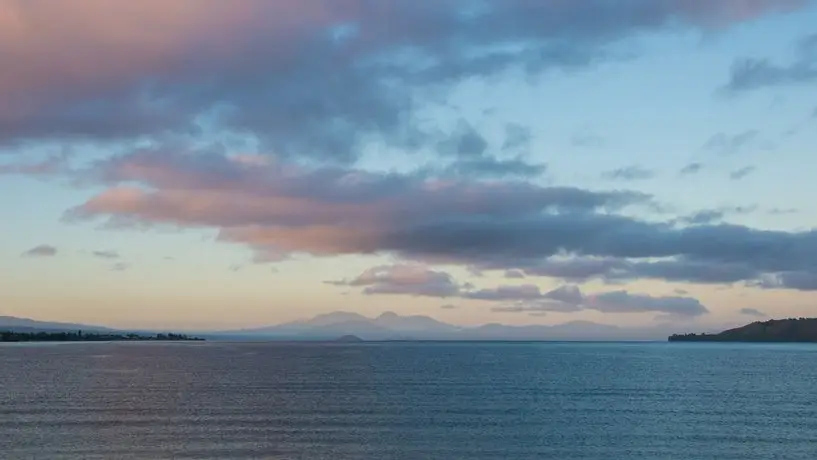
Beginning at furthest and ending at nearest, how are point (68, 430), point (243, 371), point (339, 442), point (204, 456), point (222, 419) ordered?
point (243, 371), point (222, 419), point (68, 430), point (339, 442), point (204, 456)

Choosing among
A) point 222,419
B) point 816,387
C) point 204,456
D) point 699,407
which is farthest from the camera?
point 816,387

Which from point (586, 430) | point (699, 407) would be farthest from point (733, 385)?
point (586, 430)

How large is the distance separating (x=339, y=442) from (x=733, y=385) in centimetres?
8168

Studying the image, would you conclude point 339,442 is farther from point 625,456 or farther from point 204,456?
point 625,456

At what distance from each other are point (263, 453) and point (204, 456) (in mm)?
3830

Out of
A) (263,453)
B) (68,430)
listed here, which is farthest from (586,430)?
(68,430)

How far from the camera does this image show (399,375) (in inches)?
5689

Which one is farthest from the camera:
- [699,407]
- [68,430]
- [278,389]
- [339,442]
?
[278,389]

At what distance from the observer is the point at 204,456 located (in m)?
55.8

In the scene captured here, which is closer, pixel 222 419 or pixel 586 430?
pixel 586 430

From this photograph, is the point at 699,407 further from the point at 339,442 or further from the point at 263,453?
the point at 263,453

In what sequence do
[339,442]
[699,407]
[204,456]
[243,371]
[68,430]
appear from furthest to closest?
[243,371] → [699,407] → [68,430] → [339,442] → [204,456]

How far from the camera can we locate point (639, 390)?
370 ft

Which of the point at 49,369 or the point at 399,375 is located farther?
the point at 49,369
